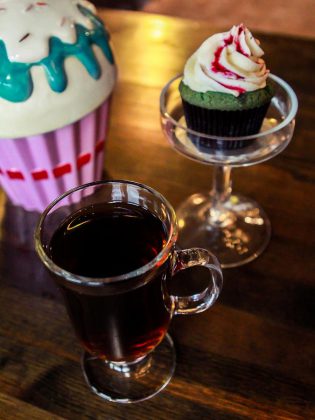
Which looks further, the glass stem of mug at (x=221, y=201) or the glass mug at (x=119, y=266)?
the glass stem of mug at (x=221, y=201)

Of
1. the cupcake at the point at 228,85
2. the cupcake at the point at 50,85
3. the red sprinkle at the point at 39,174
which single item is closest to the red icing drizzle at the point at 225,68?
the cupcake at the point at 228,85

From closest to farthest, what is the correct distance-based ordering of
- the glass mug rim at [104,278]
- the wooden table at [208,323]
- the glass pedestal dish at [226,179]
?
1. the glass mug rim at [104,278]
2. the wooden table at [208,323]
3. the glass pedestal dish at [226,179]

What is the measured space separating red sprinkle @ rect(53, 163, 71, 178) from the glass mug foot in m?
0.25

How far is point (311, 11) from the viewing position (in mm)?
2385

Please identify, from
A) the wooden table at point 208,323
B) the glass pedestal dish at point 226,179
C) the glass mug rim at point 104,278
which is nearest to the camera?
the glass mug rim at point 104,278

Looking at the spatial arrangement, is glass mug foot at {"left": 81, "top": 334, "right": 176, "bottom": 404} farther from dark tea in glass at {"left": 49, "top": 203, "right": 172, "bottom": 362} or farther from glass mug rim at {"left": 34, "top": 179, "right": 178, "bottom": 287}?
glass mug rim at {"left": 34, "top": 179, "right": 178, "bottom": 287}

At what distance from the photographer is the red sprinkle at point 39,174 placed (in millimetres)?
685

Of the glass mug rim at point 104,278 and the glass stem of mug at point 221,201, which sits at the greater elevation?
the glass mug rim at point 104,278

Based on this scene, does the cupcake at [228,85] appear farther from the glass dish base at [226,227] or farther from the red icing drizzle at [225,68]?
the glass dish base at [226,227]

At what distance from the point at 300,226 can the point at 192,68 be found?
9.8 inches

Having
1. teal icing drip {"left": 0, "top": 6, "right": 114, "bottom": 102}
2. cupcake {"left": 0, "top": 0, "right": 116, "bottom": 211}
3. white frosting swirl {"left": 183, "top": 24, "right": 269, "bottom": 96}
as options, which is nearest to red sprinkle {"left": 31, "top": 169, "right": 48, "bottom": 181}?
cupcake {"left": 0, "top": 0, "right": 116, "bottom": 211}

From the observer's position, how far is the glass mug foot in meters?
0.54

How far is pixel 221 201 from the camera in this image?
2.41 feet

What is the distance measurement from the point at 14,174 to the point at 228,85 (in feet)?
0.99
